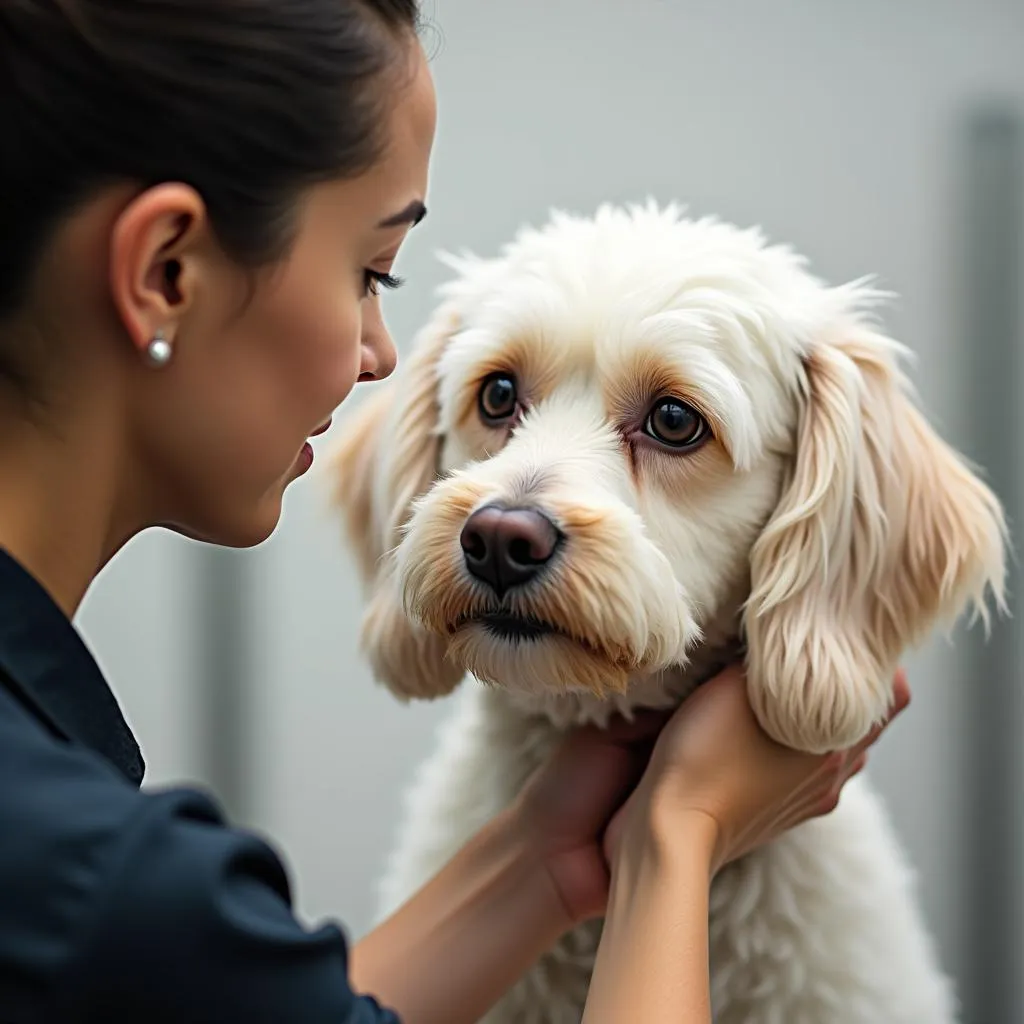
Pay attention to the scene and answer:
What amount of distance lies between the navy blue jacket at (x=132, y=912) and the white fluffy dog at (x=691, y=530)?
30 cm

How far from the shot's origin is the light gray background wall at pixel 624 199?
6.26ft

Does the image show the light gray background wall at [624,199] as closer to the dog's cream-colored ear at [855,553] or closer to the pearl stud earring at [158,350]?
the dog's cream-colored ear at [855,553]

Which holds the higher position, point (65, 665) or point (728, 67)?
point (728, 67)

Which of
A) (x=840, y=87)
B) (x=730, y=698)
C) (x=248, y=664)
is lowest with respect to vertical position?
(x=730, y=698)

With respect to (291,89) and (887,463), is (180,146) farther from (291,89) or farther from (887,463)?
(887,463)

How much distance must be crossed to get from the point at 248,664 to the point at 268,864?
1.45 metres

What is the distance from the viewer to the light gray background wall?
1.91 m

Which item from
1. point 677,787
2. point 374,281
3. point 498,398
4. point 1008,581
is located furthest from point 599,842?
point 1008,581

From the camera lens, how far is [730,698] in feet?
3.19


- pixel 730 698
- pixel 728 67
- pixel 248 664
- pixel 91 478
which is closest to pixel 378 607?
pixel 730 698

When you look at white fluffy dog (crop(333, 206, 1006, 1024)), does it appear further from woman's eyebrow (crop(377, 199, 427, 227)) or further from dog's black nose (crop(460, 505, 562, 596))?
woman's eyebrow (crop(377, 199, 427, 227))

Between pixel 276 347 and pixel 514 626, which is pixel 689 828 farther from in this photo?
pixel 276 347

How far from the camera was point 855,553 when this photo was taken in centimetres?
100

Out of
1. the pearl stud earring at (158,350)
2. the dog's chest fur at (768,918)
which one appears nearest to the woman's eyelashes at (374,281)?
the pearl stud earring at (158,350)
